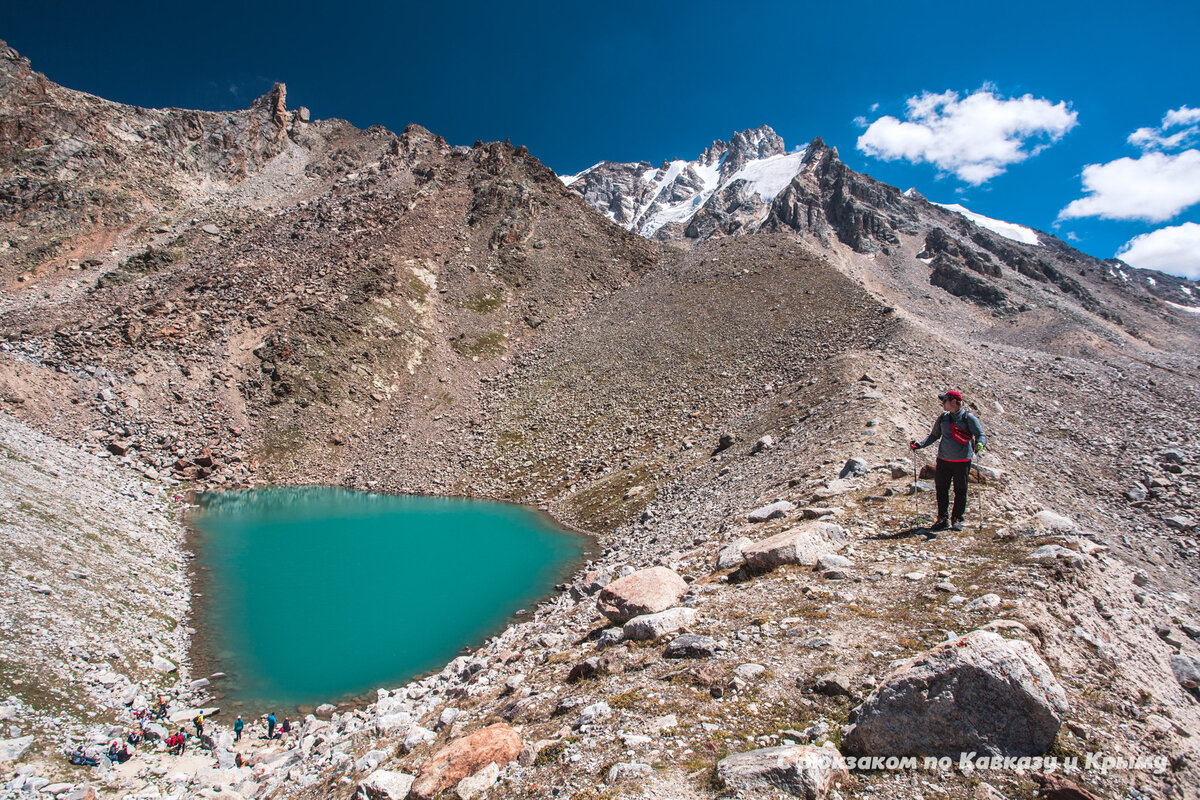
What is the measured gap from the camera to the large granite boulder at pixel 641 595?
10.3 metres

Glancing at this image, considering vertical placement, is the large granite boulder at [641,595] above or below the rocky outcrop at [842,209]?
below

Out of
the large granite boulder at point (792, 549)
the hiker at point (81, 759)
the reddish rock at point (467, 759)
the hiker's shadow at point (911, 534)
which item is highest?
the hiker's shadow at point (911, 534)

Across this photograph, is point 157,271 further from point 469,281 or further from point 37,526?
point 37,526

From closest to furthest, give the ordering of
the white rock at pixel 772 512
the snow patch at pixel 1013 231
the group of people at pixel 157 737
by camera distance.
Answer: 1. the group of people at pixel 157 737
2. the white rock at pixel 772 512
3. the snow patch at pixel 1013 231

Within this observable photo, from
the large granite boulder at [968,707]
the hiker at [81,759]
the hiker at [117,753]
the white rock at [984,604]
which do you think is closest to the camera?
the large granite boulder at [968,707]

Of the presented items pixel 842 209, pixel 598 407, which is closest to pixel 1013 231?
pixel 842 209

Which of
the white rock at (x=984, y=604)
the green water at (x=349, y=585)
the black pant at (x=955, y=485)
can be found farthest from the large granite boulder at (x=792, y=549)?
the green water at (x=349, y=585)

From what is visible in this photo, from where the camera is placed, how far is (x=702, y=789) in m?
4.95

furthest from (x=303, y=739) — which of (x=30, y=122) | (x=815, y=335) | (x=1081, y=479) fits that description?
(x=30, y=122)

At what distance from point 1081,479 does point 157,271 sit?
7912 cm

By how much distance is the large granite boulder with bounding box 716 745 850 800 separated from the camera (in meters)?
4.64

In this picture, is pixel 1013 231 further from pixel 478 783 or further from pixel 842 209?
pixel 478 783

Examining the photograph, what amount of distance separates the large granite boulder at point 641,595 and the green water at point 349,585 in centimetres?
1054

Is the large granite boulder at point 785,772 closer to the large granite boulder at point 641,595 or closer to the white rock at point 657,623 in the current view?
the white rock at point 657,623
